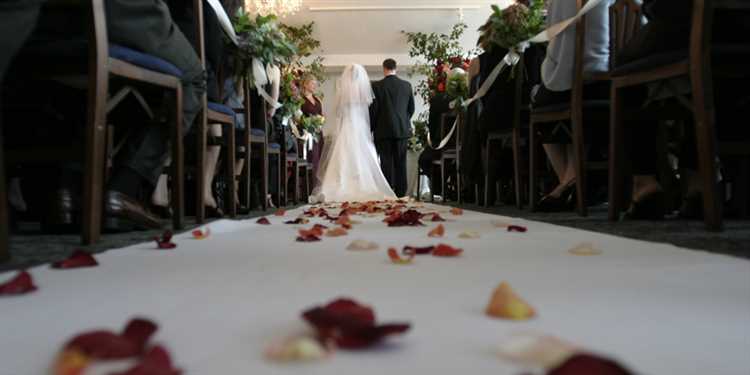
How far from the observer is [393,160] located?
23.6 feet

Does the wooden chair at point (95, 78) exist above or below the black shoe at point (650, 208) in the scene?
above

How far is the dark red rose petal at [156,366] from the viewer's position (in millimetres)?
398

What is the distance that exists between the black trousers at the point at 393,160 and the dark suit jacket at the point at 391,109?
0.10m

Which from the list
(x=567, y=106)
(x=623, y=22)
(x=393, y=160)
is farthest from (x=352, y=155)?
(x=623, y=22)

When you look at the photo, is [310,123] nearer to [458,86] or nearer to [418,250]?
[458,86]

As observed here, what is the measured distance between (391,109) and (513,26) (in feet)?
11.4

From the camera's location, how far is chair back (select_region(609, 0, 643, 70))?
2.43 m

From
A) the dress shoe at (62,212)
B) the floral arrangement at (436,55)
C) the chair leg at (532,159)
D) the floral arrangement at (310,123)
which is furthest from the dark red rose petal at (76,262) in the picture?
the floral arrangement at (436,55)

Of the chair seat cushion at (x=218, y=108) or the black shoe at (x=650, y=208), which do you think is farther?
the chair seat cushion at (x=218, y=108)

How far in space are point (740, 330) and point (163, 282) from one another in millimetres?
761

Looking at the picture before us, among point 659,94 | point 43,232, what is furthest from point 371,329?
point 659,94

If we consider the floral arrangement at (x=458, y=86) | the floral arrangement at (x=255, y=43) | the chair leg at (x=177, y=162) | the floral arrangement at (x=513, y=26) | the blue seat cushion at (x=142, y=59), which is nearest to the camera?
the blue seat cushion at (x=142, y=59)

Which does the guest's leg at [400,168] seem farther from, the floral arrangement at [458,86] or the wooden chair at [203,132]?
the wooden chair at [203,132]

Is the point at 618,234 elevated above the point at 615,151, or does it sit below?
below
